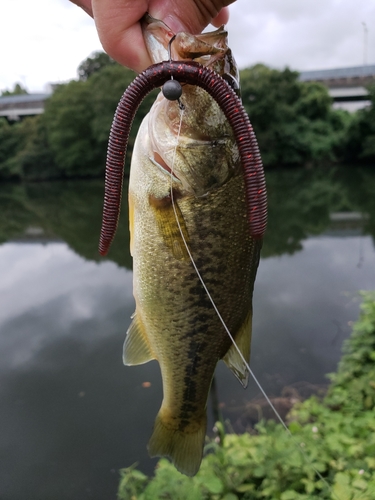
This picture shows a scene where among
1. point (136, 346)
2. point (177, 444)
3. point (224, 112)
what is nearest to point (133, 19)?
point (224, 112)

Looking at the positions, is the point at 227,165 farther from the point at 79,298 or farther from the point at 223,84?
the point at 79,298

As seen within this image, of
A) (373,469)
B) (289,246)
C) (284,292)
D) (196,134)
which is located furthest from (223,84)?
(289,246)

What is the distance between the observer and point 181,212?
1507mm

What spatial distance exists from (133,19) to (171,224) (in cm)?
77

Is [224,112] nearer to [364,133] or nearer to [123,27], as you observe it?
[123,27]

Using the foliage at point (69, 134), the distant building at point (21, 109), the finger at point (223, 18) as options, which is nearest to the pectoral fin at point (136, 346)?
the finger at point (223, 18)

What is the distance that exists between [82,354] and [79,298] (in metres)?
2.77

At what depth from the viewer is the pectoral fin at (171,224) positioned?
4.94 ft

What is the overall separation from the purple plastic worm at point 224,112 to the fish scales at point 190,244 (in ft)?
0.76

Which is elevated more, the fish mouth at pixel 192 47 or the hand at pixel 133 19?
the hand at pixel 133 19

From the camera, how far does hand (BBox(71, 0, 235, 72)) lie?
4.59ft

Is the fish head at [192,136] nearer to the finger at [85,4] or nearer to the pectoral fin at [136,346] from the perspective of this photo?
the finger at [85,4]

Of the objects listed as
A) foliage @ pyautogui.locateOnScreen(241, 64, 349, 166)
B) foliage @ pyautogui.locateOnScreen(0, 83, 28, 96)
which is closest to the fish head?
foliage @ pyautogui.locateOnScreen(241, 64, 349, 166)

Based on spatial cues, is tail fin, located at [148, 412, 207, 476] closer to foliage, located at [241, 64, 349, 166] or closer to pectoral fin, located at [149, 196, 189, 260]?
pectoral fin, located at [149, 196, 189, 260]
